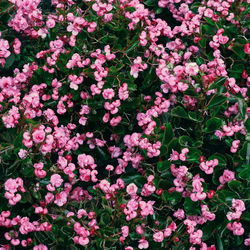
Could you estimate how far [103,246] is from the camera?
1827mm

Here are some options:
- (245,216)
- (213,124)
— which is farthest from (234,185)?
(213,124)

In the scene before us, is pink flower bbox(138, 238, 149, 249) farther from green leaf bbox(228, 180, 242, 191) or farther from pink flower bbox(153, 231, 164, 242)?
green leaf bbox(228, 180, 242, 191)

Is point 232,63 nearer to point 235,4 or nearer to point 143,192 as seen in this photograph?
point 235,4

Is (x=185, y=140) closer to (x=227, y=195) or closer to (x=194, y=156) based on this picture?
(x=194, y=156)

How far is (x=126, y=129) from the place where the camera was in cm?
254

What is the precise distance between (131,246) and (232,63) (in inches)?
48.2

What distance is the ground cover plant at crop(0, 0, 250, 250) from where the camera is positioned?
1.99 meters

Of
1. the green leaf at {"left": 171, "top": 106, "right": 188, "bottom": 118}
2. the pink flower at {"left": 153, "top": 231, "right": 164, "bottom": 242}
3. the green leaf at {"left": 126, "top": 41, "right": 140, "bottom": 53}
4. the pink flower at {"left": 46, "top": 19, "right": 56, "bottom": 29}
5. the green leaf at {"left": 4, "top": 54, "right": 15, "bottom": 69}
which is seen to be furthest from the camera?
the green leaf at {"left": 4, "top": 54, "right": 15, "bottom": 69}

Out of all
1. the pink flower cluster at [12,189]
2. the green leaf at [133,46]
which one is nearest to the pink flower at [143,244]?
the pink flower cluster at [12,189]

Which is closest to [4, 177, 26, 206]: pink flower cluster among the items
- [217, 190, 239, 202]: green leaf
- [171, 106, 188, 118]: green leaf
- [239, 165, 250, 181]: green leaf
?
[171, 106, 188, 118]: green leaf

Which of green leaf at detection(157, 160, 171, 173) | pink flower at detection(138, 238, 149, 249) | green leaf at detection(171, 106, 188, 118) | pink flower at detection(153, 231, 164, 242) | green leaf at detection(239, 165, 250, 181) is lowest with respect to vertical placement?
pink flower at detection(138, 238, 149, 249)

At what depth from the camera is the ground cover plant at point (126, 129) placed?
1.99 meters

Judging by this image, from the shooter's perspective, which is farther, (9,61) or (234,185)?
(9,61)

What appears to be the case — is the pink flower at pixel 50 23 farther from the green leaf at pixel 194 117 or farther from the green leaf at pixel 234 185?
the green leaf at pixel 234 185
